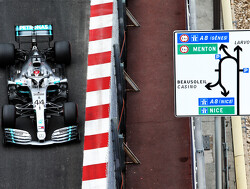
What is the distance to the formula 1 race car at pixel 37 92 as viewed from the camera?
62.8 ft

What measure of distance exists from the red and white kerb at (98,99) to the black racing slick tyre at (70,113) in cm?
173

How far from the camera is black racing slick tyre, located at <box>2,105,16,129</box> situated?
1909 cm

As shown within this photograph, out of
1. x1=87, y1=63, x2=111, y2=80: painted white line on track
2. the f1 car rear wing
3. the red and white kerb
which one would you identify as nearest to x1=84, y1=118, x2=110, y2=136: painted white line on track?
the red and white kerb

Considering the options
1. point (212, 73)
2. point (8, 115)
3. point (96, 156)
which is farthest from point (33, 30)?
point (212, 73)

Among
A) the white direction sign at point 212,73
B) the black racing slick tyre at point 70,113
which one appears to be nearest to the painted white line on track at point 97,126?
the white direction sign at point 212,73

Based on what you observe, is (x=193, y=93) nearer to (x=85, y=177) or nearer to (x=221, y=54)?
(x=221, y=54)

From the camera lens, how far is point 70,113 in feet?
62.8

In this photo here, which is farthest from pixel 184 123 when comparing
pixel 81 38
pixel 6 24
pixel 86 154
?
pixel 6 24

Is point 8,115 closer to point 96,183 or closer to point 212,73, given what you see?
point 96,183

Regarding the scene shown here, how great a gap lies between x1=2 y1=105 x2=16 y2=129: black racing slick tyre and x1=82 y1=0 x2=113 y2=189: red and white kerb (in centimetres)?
258

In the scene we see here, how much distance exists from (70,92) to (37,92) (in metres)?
1.32

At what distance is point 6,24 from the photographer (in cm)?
2216

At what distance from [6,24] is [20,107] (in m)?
3.57

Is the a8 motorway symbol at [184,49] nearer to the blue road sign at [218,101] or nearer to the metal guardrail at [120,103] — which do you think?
the blue road sign at [218,101]
